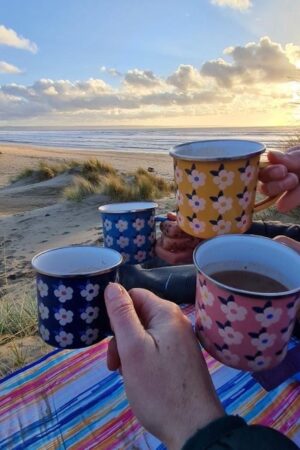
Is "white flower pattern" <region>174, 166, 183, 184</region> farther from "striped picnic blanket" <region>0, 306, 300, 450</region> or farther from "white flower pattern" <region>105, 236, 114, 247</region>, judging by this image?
"striped picnic blanket" <region>0, 306, 300, 450</region>

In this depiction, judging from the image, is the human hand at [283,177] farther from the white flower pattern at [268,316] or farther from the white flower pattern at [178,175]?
the white flower pattern at [268,316]

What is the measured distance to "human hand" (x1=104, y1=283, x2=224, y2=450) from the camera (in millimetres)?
696

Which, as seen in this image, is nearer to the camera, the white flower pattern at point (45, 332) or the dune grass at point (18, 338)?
the white flower pattern at point (45, 332)

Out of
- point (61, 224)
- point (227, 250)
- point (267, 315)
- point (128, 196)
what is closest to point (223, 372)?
point (227, 250)

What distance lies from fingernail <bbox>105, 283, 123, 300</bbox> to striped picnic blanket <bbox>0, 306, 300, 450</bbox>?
2.24 feet

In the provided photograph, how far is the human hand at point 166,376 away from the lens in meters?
0.70

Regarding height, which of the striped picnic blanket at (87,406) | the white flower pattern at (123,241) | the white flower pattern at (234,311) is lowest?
the striped picnic blanket at (87,406)

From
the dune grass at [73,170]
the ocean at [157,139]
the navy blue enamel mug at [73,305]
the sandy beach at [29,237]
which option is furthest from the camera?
the ocean at [157,139]

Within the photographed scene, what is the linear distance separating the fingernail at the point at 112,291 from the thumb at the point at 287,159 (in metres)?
0.69

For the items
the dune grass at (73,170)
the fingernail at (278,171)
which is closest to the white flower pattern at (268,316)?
the fingernail at (278,171)

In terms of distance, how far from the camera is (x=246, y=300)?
70cm

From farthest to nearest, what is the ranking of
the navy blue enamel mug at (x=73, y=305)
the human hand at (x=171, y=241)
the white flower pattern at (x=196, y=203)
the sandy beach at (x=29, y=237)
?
the sandy beach at (x=29, y=237)
the human hand at (x=171, y=241)
the white flower pattern at (x=196, y=203)
the navy blue enamel mug at (x=73, y=305)

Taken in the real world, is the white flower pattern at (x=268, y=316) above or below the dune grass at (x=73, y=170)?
above

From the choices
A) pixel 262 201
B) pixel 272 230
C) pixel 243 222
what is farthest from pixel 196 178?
pixel 272 230
